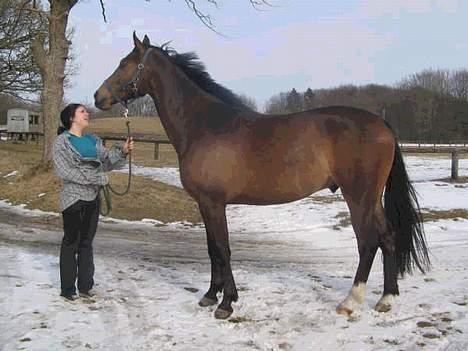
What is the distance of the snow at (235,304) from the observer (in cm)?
378

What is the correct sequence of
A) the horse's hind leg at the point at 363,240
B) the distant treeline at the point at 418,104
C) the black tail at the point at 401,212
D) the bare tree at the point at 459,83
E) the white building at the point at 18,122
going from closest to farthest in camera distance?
the horse's hind leg at the point at 363,240 → the black tail at the point at 401,212 → the white building at the point at 18,122 → the distant treeline at the point at 418,104 → the bare tree at the point at 459,83

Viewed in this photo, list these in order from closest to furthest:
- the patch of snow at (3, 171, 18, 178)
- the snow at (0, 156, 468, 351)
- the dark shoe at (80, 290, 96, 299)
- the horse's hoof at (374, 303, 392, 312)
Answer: the snow at (0, 156, 468, 351), the horse's hoof at (374, 303, 392, 312), the dark shoe at (80, 290, 96, 299), the patch of snow at (3, 171, 18, 178)

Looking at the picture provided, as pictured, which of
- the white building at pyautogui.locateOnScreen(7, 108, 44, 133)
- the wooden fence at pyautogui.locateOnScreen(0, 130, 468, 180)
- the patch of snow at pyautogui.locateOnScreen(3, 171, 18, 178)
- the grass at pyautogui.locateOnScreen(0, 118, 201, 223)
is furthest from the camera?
the white building at pyautogui.locateOnScreen(7, 108, 44, 133)

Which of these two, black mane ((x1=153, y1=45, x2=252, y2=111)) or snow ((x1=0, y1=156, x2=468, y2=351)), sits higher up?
black mane ((x1=153, y1=45, x2=252, y2=111))

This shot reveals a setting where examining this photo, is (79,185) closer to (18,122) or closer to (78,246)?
(78,246)

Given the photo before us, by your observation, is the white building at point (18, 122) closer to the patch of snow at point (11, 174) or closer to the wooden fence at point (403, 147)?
the wooden fence at point (403, 147)

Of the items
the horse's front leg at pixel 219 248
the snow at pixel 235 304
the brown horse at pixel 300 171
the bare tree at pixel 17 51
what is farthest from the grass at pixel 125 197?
the bare tree at pixel 17 51

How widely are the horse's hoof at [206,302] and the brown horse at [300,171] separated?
0.4 inches

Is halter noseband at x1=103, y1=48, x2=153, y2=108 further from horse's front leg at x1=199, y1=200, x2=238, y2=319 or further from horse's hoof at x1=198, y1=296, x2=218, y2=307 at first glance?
horse's hoof at x1=198, y1=296, x2=218, y2=307

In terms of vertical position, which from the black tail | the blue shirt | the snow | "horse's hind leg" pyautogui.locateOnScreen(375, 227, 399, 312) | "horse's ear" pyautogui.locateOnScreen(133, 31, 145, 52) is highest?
"horse's ear" pyautogui.locateOnScreen(133, 31, 145, 52)

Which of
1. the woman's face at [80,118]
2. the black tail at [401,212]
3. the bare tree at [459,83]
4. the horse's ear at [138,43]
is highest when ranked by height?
the bare tree at [459,83]

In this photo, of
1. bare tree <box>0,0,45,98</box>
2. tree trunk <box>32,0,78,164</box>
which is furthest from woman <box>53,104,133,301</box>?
bare tree <box>0,0,45,98</box>

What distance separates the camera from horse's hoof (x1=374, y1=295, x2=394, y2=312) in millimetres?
4473

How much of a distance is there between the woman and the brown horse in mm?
777
